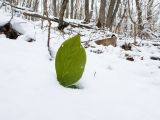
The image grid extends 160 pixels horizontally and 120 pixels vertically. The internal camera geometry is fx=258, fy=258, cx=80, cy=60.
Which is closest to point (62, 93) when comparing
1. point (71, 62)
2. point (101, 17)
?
point (71, 62)

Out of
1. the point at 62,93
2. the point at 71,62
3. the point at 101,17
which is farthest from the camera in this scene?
the point at 101,17

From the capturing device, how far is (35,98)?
114 centimetres

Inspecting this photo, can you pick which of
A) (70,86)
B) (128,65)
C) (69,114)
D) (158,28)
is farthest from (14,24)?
(158,28)

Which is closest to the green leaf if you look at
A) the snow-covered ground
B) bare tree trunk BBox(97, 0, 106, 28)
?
the snow-covered ground

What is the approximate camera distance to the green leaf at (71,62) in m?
1.36

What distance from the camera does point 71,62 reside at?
54.1 inches

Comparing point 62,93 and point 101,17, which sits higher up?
point 101,17

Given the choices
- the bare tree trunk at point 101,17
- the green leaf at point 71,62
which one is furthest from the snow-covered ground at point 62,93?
the bare tree trunk at point 101,17

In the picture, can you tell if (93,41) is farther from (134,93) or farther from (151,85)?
(134,93)

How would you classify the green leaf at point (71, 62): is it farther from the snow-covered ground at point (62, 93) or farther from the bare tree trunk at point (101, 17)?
the bare tree trunk at point (101, 17)

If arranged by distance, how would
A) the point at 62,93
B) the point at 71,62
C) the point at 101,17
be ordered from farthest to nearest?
the point at 101,17, the point at 71,62, the point at 62,93

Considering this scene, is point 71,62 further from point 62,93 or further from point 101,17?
point 101,17

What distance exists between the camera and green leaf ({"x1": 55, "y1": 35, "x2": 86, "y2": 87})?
4.48 feet

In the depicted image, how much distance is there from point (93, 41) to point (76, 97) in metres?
2.26
